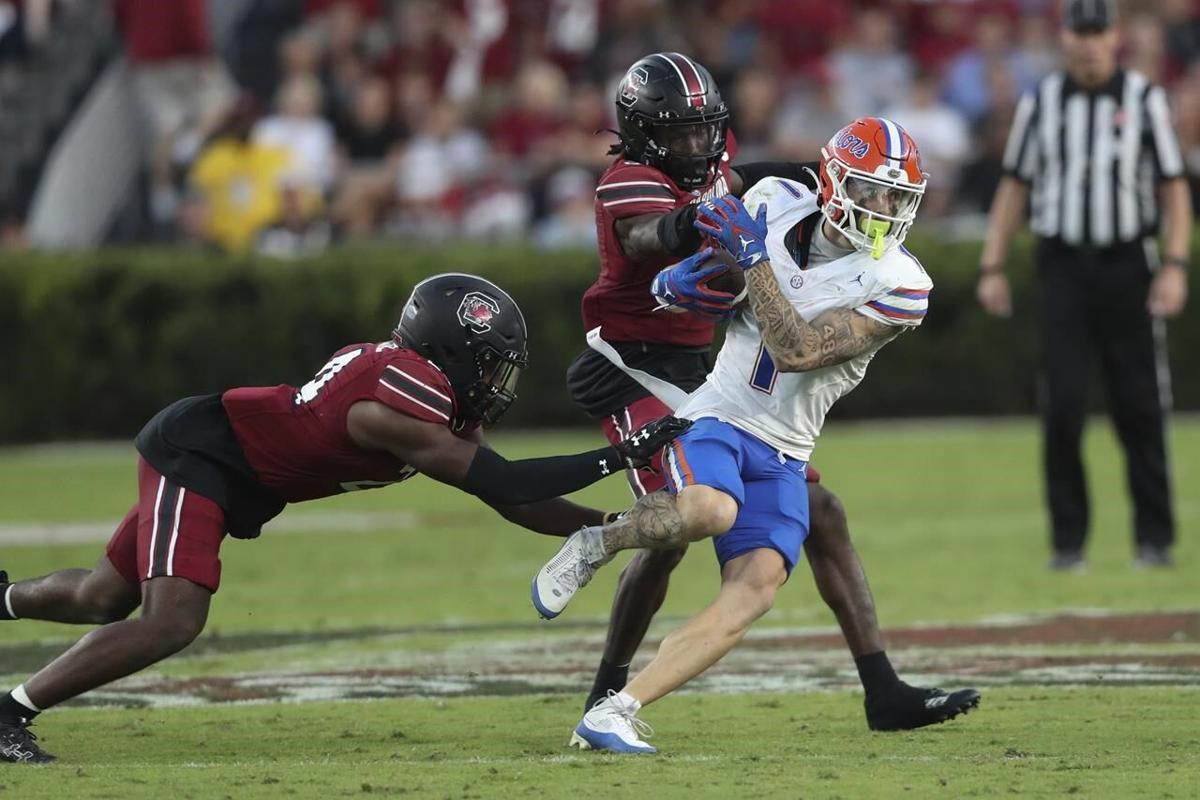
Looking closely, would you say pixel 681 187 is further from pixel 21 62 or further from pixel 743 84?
pixel 21 62

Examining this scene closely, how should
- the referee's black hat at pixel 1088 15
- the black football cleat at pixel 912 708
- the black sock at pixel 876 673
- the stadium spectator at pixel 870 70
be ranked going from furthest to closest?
the stadium spectator at pixel 870 70, the referee's black hat at pixel 1088 15, the black sock at pixel 876 673, the black football cleat at pixel 912 708

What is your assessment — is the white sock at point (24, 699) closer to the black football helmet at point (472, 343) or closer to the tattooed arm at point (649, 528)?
the black football helmet at point (472, 343)

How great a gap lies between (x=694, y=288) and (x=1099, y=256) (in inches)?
178

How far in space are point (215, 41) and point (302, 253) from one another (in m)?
3.73

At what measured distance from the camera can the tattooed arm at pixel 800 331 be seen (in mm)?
5641

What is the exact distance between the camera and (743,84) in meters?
16.5

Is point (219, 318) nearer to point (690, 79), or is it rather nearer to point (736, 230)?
point (690, 79)

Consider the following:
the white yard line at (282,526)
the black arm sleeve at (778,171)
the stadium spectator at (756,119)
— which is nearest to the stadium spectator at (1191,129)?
the stadium spectator at (756,119)

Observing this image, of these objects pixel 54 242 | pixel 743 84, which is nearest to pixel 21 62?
pixel 54 242

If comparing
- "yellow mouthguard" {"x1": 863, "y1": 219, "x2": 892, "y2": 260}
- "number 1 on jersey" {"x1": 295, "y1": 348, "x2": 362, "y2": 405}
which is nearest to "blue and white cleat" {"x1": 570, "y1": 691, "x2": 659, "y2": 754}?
"number 1 on jersey" {"x1": 295, "y1": 348, "x2": 362, "y2": 405}

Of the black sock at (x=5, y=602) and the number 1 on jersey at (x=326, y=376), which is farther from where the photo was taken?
the black sock at (x=5, y=602)

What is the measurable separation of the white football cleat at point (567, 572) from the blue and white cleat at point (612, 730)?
0.91 ft

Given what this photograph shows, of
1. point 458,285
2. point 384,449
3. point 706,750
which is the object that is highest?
point 458,285

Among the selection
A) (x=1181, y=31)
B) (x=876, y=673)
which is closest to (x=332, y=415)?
(x=876, y=673)
